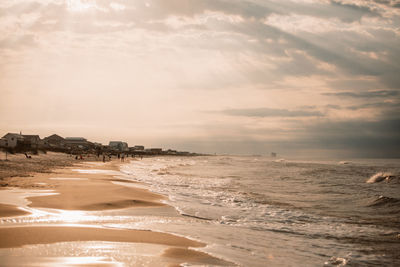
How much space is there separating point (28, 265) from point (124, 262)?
1.22 meters

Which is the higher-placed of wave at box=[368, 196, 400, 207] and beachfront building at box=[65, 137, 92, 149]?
beachfront building at box=[65, 137, 92, 149]

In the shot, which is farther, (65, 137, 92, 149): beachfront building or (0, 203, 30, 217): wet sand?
(65, 137, 92, 149): beachfront building

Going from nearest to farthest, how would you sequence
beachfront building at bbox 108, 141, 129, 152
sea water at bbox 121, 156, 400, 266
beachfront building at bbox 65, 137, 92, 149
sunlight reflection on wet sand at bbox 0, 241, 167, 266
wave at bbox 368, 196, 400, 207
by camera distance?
sunlight reflection on wet sand at bbox 0, 241, 167, 266 < sea water at bbox 121, 156, 400, 266 < wave at bbox 368, 196, 400, 207 < beachfront building at bbox 65, 137, 92, 149 < beachfront building at bbox 108, 141, 129, 152

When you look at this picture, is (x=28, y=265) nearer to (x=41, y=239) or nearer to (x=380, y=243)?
(x=41, y=239)

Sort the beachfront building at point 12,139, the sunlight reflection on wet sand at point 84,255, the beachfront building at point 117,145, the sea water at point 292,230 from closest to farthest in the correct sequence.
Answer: the sunlight reflection on wet sand at point 84,255 → the sea water at point 292,230 → the beachfront building at point 12,139 → the beachfront building at point 117,145

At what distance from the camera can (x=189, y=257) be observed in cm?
513

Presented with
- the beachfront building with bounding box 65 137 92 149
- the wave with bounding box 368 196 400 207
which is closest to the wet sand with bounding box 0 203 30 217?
the wave with bounding box 368 196 400 207

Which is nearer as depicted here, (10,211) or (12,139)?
(10,211)

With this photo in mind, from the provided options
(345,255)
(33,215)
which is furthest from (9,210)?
(345,255)

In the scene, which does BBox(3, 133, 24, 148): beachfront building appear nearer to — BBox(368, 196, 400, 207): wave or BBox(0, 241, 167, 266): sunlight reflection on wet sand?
BBox(368, 196, 400, 207): wave

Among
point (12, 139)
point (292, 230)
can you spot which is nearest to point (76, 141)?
point (12, 139)

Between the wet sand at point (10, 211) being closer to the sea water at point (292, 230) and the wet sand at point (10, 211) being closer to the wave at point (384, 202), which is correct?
the sea water at point (292, 230)

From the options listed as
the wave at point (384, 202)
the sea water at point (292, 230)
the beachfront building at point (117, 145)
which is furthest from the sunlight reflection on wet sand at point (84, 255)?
the beachfront building at point (117, 145)

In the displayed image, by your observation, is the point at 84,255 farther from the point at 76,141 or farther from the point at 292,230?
the point at 76,141
